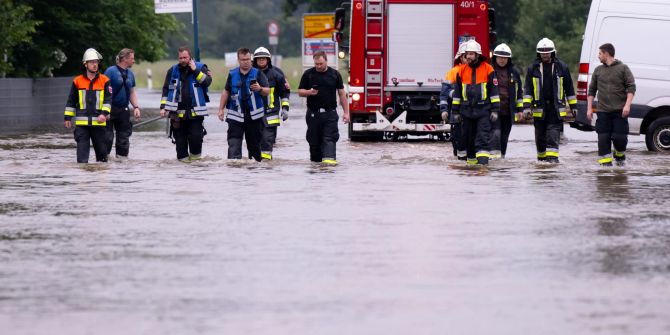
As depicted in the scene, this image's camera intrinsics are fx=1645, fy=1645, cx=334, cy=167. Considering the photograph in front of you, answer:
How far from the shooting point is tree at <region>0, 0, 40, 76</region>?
1341 inches

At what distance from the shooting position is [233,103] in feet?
69.1

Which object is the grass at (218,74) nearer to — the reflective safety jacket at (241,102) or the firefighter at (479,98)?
the reflective safety jacket at (241,102)

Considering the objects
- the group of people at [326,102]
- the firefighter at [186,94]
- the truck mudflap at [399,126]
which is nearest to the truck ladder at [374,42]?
the truck mudflap at [399,126]

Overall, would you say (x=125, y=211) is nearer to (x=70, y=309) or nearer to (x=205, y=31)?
(x=70, y=309)

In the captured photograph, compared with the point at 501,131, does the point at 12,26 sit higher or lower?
higher

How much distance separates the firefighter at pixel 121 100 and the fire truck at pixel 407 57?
7.40 meters

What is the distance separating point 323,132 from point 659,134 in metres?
6.27

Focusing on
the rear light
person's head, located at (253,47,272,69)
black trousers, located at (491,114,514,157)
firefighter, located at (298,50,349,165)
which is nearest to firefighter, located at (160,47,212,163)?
person's head, located at (253,47,272,69)

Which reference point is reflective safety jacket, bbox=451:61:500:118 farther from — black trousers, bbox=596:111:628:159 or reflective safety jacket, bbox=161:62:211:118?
reflective safety jacket, bbox=161:62:211:118

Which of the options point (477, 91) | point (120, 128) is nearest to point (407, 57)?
point (120, 128)

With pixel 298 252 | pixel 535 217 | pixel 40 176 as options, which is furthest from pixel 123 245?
pixel 40 176

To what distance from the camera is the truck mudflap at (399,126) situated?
28.5 m

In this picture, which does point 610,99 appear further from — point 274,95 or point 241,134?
point 241,134

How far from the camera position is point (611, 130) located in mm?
20625
